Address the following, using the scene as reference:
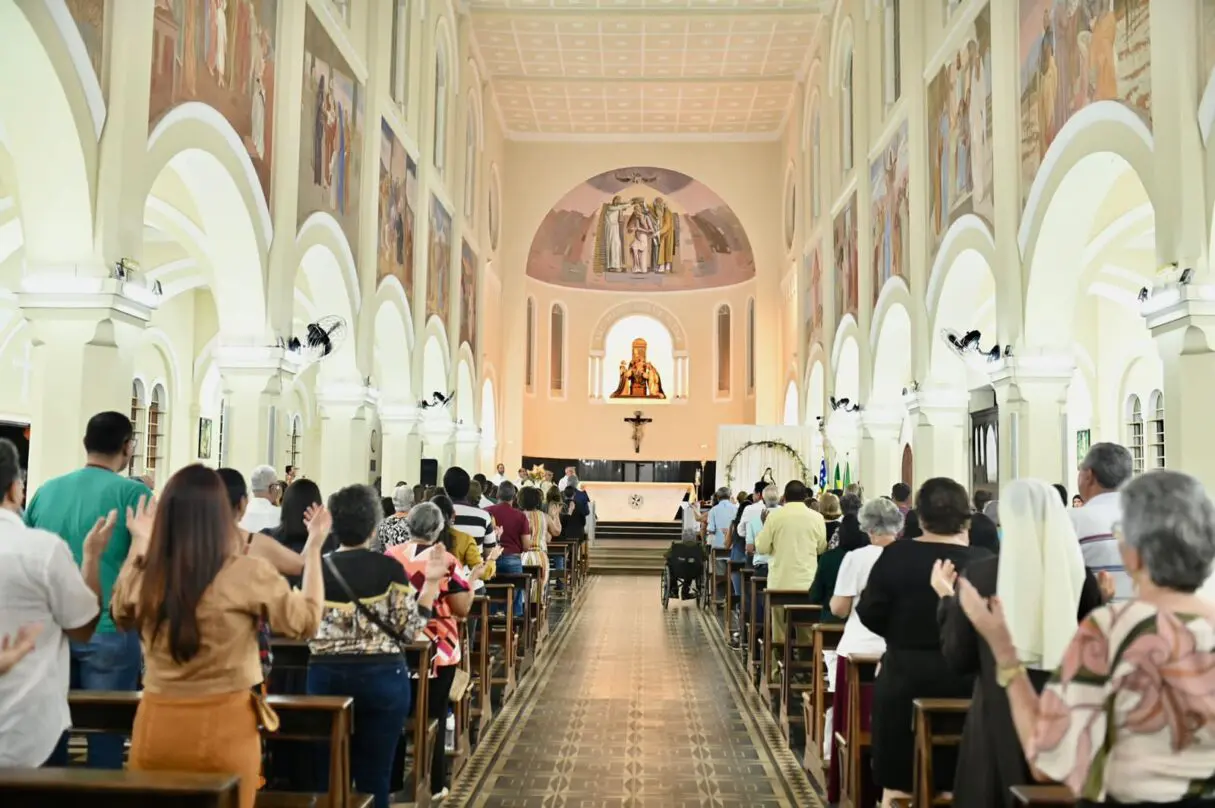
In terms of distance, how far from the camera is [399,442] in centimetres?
1608

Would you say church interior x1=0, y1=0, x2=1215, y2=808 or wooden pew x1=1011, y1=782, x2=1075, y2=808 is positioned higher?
church interior x1=0, y1=0, x2=1215, y2=808

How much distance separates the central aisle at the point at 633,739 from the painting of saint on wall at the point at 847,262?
7.17 meters

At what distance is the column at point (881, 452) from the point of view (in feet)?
Result: 50.9

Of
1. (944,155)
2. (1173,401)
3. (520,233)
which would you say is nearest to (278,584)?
(1173,401)

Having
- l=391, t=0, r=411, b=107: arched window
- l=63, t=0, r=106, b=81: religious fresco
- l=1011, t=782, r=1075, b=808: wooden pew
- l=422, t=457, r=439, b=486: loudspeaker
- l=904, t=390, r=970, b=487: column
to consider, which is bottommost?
l=1011, t=782, r=1075, b=808: wooden pew

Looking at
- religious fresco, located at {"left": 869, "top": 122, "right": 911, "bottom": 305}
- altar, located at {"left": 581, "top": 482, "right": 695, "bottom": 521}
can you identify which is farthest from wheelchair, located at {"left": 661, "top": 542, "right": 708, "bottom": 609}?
altar, located at {"left": 581, "top": 482, "right": 695, "bottom": 521}

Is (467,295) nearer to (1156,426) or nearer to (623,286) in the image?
(623,286)

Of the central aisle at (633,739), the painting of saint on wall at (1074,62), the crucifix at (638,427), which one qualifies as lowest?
the central aisle at (633,739)

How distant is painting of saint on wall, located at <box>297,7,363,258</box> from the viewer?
36.6 ft

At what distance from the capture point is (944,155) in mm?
12211

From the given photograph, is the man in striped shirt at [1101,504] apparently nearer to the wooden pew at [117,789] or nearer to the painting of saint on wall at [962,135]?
the wooden pew at [117,789]

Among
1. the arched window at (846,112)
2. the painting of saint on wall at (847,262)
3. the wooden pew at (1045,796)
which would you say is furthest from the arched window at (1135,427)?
the wooden pew at (1045,796)

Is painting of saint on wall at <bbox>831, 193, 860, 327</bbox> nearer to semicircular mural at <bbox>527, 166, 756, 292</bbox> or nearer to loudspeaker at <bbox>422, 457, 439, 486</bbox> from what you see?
loudspeaker at <bbox>422, 457, 439, 486</bbox>

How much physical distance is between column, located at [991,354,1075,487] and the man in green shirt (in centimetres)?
768
